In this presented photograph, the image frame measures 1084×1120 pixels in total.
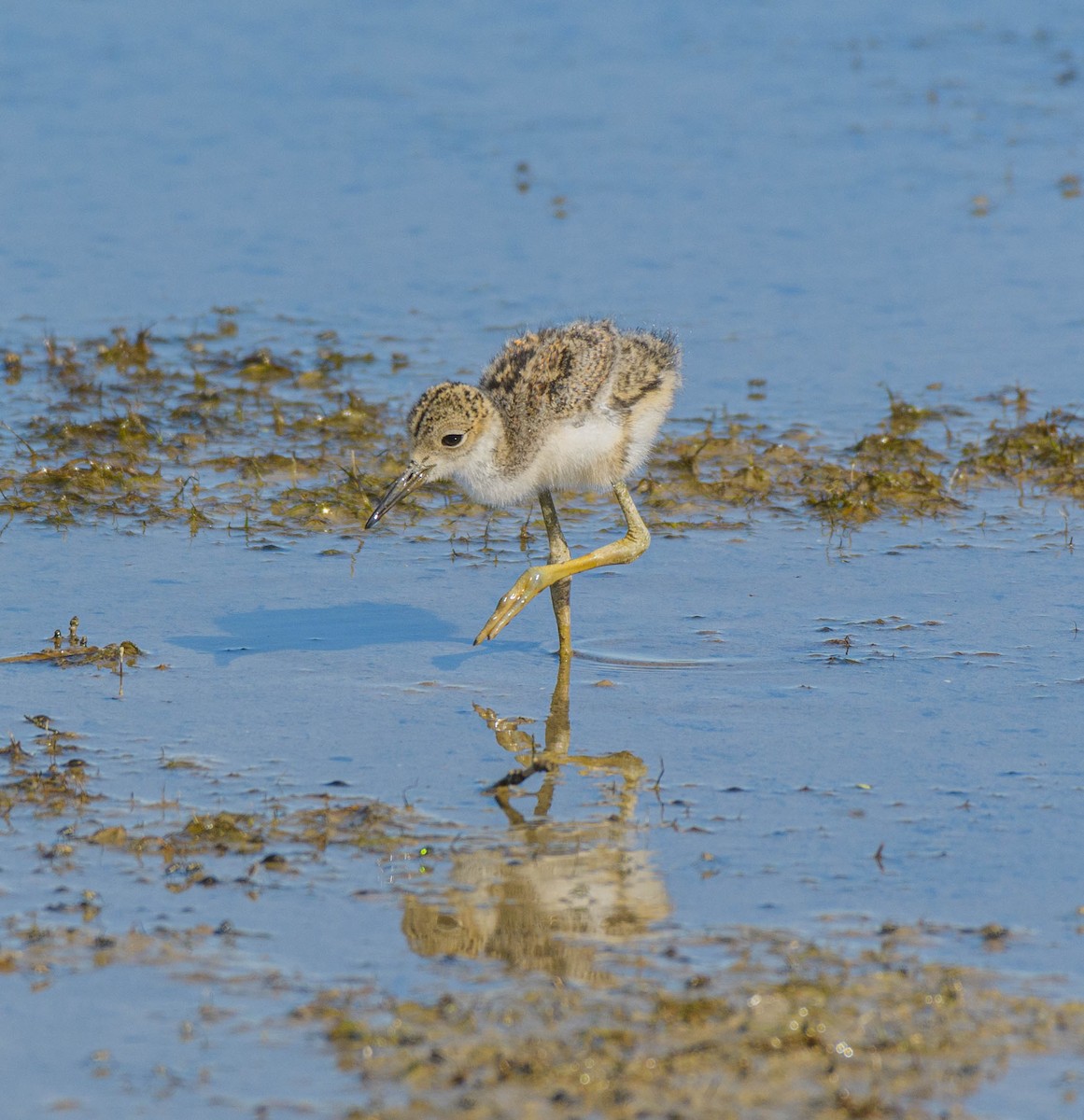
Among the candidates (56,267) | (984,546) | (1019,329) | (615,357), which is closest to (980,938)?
(615,357)

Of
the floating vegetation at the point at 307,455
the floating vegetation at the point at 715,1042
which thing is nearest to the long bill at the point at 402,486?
the floating vegetation at the point at 307,455

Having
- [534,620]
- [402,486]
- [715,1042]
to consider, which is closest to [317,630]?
[402,486]

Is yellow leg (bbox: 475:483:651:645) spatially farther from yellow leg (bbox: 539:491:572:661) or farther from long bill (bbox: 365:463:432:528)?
long bill (bbox: 365:463:432:528)

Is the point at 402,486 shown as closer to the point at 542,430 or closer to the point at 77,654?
the point at 542,430

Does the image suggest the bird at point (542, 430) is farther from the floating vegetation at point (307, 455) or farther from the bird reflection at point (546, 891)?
the floating vegetation at point (307, 455)

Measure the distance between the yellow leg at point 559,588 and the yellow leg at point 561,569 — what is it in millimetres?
23

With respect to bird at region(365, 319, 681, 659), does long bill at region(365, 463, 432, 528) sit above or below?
below

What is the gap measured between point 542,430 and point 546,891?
74.6 inches

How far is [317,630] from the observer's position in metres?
6.41

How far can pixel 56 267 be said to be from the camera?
10.9 metres

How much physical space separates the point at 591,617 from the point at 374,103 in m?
8.80

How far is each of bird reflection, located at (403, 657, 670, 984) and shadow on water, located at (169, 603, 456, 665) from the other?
125cm

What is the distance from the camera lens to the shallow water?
427cm

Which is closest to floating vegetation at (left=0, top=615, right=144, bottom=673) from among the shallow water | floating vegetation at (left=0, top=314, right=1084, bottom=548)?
the shallow water
